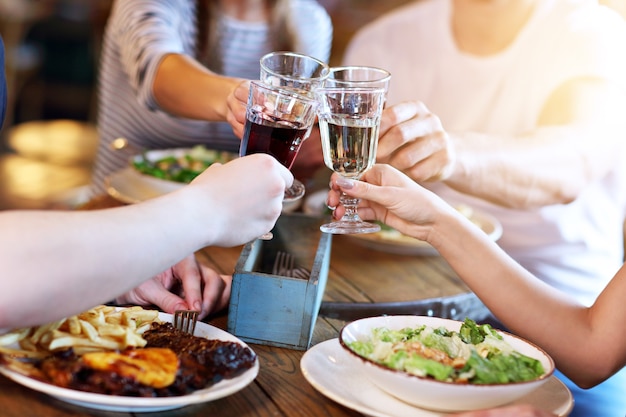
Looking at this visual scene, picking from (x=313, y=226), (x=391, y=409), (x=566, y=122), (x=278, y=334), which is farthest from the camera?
(x=566, y=122)

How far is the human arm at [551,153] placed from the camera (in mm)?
2064

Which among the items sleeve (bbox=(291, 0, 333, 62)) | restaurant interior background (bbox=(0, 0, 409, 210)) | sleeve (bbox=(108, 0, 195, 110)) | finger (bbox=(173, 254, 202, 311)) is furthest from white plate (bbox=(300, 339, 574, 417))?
restaurant interior background (bbox=(0, 0, 409, 210))

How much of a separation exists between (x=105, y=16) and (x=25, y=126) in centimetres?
130

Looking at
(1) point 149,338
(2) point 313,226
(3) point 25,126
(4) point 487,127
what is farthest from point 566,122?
(3) point 25,126

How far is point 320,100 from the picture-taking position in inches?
52.9

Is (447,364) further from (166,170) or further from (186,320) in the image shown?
(166,170)

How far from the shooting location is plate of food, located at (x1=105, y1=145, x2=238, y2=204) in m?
2.12

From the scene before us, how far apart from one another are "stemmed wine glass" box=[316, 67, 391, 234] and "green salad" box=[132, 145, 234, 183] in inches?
33.9

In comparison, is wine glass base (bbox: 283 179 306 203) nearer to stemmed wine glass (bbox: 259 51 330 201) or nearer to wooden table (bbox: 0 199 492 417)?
stemmed wine glass (bbox: 259 51 330 201)

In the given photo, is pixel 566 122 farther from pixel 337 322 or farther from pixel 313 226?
pixel 337 322

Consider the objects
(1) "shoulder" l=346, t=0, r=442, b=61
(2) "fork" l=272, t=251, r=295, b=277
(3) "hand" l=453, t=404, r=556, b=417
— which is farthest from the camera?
(1) "shoulder" l=346, t=0, r=442, b=61

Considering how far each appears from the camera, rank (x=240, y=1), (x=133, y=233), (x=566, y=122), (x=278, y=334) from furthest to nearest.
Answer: (x=240, y=1)
(x=566, y=122)
(x=278, y=334)
(x=133, y=233)

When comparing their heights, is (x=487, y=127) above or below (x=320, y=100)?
below

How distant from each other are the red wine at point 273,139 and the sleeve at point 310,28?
150 centimetres
